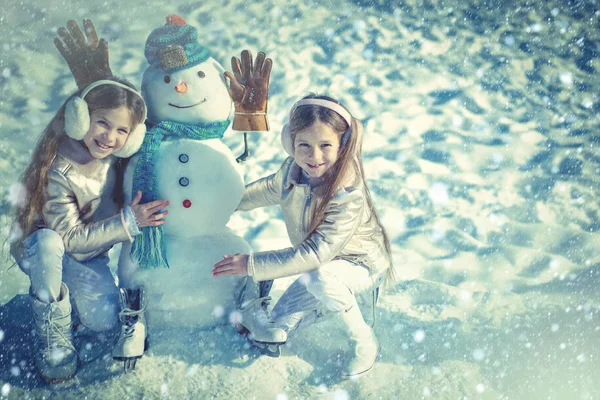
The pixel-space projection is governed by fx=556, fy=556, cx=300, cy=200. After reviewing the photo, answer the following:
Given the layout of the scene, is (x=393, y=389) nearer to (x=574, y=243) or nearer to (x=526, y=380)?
(x=526, y=380)

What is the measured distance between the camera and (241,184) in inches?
67.5

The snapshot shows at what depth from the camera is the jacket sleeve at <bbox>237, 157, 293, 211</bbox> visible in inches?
69.4

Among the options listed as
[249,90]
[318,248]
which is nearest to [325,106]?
[249,90]

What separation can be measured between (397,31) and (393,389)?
99.9 inches

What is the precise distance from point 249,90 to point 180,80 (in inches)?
8.6

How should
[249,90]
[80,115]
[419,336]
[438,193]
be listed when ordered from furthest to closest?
[438,193] → [419,336] → [249,90] → [80,115]

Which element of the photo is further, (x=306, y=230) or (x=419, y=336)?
(x=419, y=336)

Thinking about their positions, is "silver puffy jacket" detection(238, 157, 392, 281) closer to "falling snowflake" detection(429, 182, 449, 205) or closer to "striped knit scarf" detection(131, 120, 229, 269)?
"striped knit scarf" detection(131, 120, 229, 269)

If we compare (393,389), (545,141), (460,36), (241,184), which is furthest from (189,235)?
(460,36)

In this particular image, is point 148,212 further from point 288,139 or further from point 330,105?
point 330,105

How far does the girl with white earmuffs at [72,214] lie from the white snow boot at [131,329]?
82mm

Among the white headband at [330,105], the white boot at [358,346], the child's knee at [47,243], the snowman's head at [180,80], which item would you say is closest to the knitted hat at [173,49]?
the snowman's head at [180,80]

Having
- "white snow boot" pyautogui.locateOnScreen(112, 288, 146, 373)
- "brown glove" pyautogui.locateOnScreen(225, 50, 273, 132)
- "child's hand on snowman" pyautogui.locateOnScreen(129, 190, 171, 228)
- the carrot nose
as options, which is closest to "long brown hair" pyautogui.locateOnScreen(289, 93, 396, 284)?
"brown glove" pyautogui.locateOnScreen(225, 50, 273, 132)

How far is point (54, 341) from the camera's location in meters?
1.53
